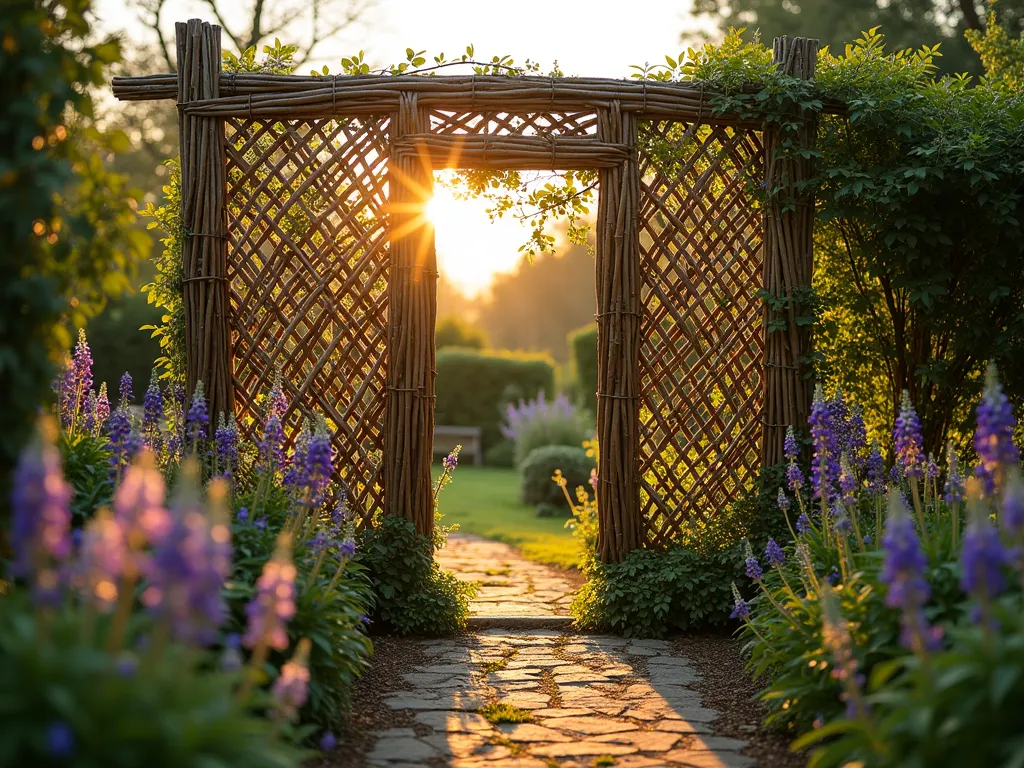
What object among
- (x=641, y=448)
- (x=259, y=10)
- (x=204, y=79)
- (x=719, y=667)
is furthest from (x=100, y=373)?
(x=719, y=667)

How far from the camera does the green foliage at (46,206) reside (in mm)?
2150

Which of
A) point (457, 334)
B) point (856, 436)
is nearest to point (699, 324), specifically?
→ point (856, 436)

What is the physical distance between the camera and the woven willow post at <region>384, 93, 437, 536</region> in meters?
4.51

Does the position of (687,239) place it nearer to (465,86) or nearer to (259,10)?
(465,86)

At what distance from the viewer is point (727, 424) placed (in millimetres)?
4742

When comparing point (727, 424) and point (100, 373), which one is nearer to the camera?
point (727, 424)

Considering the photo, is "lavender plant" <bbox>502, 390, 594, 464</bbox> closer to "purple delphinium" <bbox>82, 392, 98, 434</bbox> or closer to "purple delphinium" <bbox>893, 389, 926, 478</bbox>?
"purple delphinium" <bbox>82, 392, 98, 434</bbox>

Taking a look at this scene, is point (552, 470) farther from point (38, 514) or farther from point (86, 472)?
point (38, 514)

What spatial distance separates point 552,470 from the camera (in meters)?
9.62

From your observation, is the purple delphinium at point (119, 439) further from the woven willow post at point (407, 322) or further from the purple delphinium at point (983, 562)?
the purple delphinium at point (983, 562)

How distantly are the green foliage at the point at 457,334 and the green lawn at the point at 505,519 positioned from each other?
6.10m

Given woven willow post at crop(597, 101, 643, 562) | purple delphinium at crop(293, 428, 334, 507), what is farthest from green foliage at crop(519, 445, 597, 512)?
purple delphinium at crop(293, 428, 334, 507)

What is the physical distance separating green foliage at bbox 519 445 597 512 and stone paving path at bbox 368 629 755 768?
16.7 ft

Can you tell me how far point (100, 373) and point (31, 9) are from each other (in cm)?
1066
